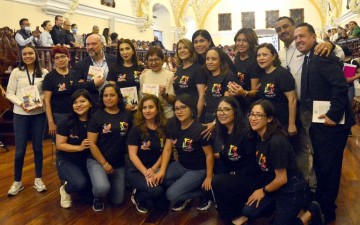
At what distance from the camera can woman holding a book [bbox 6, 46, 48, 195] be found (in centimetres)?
425

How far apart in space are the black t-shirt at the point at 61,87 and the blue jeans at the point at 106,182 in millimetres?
788

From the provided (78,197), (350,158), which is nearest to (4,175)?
(78,197)

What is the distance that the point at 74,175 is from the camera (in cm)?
398

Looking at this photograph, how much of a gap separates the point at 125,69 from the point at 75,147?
109 cm

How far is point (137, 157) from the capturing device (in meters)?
3.90

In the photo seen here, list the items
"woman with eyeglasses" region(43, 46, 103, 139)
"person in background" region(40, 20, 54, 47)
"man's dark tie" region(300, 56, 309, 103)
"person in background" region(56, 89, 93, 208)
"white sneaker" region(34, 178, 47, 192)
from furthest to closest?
"person in background" region(40, 20, 54, 47), "white sneaker" region(34, 178, 47, 192), "woman with eyeglasses" region(43, 46, 103, 139), "person in background" region(56, 89, 93, 208), "man's dark tie" region(300, 56, 309, 103)

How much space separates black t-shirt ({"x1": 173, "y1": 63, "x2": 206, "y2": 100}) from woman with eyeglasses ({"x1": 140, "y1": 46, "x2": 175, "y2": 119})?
8 cm

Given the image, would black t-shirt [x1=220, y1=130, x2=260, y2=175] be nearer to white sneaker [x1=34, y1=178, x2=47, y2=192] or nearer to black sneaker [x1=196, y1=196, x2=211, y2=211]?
black sneaker [x1=196, y1=196, x2=211, y2=211]

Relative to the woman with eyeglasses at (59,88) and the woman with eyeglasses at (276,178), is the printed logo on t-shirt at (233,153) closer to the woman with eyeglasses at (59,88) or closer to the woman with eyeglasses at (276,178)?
the woman with eyeglasses at (276,178)

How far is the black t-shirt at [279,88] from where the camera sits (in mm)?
3506

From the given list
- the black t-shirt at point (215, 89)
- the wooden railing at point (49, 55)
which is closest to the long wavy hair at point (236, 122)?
the black t-shirt at point (215, 89)

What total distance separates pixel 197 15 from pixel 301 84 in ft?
79.6

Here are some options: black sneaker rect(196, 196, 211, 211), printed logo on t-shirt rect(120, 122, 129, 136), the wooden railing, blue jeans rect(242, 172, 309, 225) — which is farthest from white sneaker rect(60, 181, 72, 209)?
the wooden railing

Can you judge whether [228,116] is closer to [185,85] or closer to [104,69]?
[185,85]
